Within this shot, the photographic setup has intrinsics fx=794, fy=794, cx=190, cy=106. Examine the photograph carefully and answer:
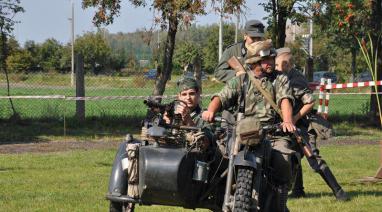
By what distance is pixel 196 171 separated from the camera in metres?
5.71

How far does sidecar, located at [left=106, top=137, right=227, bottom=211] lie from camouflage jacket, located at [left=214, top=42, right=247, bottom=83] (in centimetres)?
176

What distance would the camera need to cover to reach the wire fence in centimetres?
→ 1895

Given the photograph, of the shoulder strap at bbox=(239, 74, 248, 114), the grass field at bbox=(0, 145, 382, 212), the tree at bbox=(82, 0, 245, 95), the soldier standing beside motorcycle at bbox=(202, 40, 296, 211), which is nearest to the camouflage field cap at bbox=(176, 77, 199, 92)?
the soldier standing beside motorcycle at bbox=(202, 40, 296, 211)

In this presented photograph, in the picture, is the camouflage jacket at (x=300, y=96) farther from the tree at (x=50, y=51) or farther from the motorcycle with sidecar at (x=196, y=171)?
the tree at (x=50, y=51)

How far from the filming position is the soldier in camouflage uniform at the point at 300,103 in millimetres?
7199

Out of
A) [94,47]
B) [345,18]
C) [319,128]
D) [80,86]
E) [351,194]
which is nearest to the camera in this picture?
[319,128]

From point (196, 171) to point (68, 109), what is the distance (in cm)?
1647

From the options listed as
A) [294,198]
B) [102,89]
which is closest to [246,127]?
[294,198]

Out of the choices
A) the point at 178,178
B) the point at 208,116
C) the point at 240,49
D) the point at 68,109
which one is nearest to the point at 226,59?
the point at 240,49

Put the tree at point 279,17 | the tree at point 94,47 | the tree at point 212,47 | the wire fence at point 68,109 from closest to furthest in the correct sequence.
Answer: the wire fence at point 68,109
the tree at point 279,17
the tree at point 212,47
the tree at point 94,47

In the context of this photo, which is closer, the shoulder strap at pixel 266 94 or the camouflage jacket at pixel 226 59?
the shoulder strap at pixel 266 94

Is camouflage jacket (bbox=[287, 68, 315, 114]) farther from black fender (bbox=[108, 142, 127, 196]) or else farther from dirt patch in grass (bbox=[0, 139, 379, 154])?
dirt patch in grass (bbox=[0, 139, 379, 154])

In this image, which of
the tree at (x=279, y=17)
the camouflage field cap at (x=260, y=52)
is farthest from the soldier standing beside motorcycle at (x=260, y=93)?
the tree at (x=279, y=17)

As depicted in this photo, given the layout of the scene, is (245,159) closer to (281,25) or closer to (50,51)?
(281,25)
